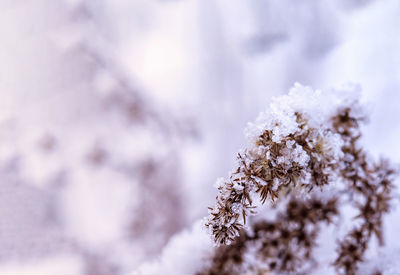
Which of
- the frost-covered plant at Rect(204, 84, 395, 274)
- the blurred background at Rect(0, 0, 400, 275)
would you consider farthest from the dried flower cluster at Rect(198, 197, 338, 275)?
the blurred background at Rect(0, 0, 400, 275)

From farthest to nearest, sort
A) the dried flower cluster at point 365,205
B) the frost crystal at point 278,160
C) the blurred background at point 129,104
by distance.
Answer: the blurred background at point 129,104 → the dried flower cluster at point 365,205 → the frost crystal at point 278,160

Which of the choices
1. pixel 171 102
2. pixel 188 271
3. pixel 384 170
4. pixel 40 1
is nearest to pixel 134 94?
pixel 171 102

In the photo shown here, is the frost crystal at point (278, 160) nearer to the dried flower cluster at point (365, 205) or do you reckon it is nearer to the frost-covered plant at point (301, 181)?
the frost-covered plant at point (301, 181)

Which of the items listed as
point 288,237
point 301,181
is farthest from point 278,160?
point 288,237

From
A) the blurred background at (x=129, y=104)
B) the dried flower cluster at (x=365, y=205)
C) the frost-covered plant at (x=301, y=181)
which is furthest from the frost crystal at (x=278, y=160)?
the blurred background at (x=129, y=104)

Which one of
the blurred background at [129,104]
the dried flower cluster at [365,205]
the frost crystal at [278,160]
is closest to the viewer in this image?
the frost crystal at [278,160]

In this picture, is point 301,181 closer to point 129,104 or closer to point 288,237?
point 288,237
